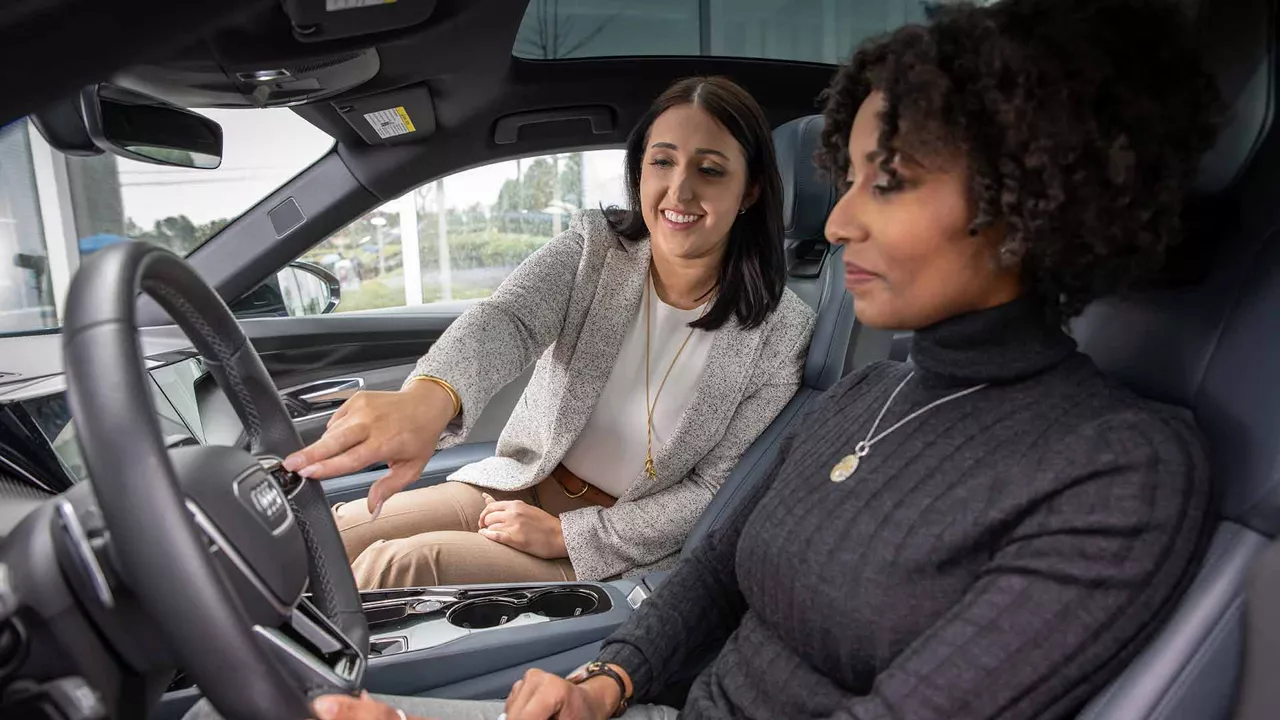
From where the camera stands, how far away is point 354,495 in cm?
215

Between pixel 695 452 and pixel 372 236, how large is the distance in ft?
5.43

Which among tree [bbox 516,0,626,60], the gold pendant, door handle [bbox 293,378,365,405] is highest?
tree [bbox 516,0,626,60]

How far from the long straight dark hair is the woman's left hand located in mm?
493

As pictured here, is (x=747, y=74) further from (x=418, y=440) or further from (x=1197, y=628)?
(x=1197, y=628)

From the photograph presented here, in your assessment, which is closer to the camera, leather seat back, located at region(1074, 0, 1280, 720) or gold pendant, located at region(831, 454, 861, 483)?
A: leather seat back, located at region(1074, 0, 1280, 720)

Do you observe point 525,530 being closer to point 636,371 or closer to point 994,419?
point 636,371

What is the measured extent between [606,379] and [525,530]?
34 centimetres

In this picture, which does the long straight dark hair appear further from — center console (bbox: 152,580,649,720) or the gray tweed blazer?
center console (bbox: 152,580,649,720)

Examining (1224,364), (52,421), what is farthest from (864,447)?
(52,421)

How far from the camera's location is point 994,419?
90 cm

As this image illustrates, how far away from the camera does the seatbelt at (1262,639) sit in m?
0.72

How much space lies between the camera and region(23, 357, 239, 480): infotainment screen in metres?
1.22

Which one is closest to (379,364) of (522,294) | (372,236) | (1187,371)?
(372,236)

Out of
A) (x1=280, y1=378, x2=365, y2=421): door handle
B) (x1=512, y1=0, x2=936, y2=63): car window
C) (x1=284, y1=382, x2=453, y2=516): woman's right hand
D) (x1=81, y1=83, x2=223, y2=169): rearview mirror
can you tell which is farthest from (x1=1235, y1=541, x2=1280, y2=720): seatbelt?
(x1=280, y1=378, x2=365, y2=421): door handle
